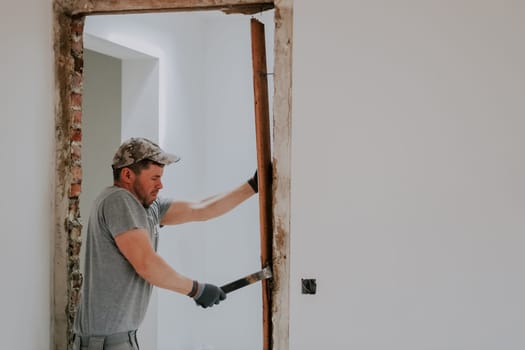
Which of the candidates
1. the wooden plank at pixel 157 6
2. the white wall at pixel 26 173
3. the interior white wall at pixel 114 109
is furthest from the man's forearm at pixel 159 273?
the interior white wall at pixel 114 109

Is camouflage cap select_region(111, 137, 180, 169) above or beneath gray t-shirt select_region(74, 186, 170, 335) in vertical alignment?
above

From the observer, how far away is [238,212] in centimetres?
455

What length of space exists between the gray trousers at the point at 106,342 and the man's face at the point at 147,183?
1.92ft

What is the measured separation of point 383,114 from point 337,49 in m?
0.31

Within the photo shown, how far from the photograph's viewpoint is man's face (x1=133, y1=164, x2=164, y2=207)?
8.91ft

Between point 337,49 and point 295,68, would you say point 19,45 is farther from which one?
point 337,49

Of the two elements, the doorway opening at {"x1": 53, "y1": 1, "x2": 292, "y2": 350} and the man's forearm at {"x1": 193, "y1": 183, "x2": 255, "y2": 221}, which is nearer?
the doorway opening at {"x1": 53, "y1": 1, "x2": 292, "y2": 350}

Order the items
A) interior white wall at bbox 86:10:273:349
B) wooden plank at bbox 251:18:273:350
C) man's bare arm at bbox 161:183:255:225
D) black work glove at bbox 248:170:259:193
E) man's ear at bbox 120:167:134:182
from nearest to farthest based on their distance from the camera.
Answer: wooden plank at bbox 251:18:273:350 < man's ear at bbox 120:167:134:182 < black work glove at bbox 248:170:259:193 < man's bare arm at bbox 161:183:255:225 < interior white wall at bbox 86:10:273:349

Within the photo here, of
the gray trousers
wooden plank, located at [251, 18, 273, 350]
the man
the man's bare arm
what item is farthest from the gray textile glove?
the man's bare arm

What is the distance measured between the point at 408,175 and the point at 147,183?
113cm

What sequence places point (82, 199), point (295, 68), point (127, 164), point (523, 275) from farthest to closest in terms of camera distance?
point (82, 199) < point (127, 164) < point (295, 68) < point (523, 275)

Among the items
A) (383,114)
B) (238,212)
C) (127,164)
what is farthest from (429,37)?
(238,212)

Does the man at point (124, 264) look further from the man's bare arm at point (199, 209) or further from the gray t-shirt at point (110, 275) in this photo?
the man's bare arm at point (199, 209)

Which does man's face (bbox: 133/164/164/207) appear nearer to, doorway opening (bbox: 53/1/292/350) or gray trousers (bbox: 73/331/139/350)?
doorway opening (bbox: 53/1/292/350)
